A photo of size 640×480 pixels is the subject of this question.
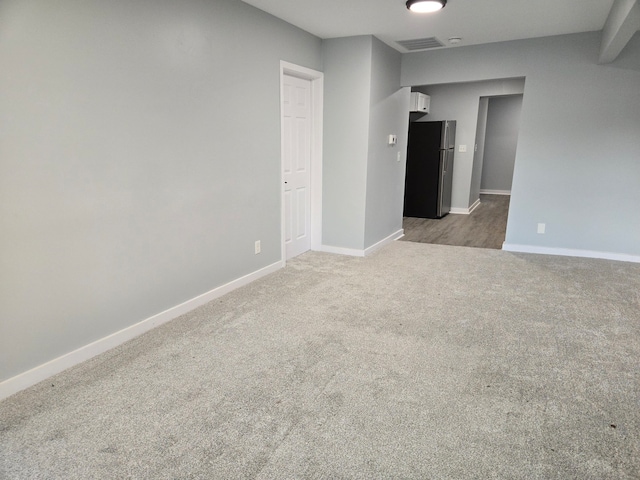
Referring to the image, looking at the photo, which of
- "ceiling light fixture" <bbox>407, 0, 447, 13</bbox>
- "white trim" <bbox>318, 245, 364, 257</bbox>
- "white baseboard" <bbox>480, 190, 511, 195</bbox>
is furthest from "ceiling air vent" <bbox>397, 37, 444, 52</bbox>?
"white baseboard" <bbox>480, 190, 511, 195</bbox>

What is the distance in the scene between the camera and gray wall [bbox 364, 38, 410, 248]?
14.8 ft

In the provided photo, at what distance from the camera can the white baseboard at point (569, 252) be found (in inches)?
175

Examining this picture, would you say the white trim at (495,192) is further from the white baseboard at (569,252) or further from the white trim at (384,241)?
the white baseboard at (569,252)

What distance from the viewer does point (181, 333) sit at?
2.76 m

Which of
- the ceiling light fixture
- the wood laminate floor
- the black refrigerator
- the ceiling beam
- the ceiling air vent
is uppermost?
the ceiling air vent

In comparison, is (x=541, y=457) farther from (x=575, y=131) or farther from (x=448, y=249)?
(x=575, y=131)

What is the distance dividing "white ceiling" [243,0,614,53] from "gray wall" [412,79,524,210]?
103 inches

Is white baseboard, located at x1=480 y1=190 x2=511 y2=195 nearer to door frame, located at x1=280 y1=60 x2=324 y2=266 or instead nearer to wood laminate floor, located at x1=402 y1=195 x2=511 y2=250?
wood laminate floor, located at x1=402 y1=195 x2=511 y2=250

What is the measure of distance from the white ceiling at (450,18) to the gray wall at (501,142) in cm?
596

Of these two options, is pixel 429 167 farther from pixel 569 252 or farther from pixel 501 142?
pixel 501 142

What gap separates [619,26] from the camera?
9.43ft

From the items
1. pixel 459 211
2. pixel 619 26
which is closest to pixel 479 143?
pixel 459 211

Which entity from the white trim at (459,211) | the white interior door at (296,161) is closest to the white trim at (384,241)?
the white interior door at (296,161)

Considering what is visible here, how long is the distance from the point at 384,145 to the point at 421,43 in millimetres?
1154
